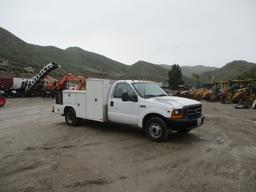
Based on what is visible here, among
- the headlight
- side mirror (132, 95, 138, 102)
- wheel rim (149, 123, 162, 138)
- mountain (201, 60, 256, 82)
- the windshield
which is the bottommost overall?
wheel rim (149, 123, 162, 138)

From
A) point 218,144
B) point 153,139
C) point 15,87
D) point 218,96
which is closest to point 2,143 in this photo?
point 153,139

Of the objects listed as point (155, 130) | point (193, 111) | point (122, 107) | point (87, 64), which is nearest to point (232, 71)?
point (87, 64)

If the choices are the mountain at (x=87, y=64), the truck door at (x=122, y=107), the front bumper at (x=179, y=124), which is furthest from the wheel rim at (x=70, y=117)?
the mountain at (x=87, y=64)

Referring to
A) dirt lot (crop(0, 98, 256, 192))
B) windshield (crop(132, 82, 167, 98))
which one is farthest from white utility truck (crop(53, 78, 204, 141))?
dirt lot (crop(0, 98, 256, 192))

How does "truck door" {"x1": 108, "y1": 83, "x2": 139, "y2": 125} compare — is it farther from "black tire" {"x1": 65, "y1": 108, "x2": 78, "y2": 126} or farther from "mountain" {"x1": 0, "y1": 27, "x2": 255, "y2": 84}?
"mountain" {"x1": 0, "y1": 27, "x2": 255, "y2": 84}

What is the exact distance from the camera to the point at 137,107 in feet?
23.2

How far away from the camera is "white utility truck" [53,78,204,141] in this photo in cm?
645

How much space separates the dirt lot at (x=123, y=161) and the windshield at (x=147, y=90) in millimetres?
1425

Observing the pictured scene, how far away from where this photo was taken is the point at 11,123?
985cm

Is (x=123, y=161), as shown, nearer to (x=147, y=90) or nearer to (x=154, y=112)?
(x=154, y=112)

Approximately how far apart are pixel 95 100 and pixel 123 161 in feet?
11.3

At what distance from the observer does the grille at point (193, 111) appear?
6.50 meters

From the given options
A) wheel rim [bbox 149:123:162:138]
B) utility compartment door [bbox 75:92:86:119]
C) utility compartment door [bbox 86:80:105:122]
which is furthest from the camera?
utility compartment door [bbox 75:92:86:119]

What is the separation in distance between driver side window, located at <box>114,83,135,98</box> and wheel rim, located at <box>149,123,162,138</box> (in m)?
1.32
